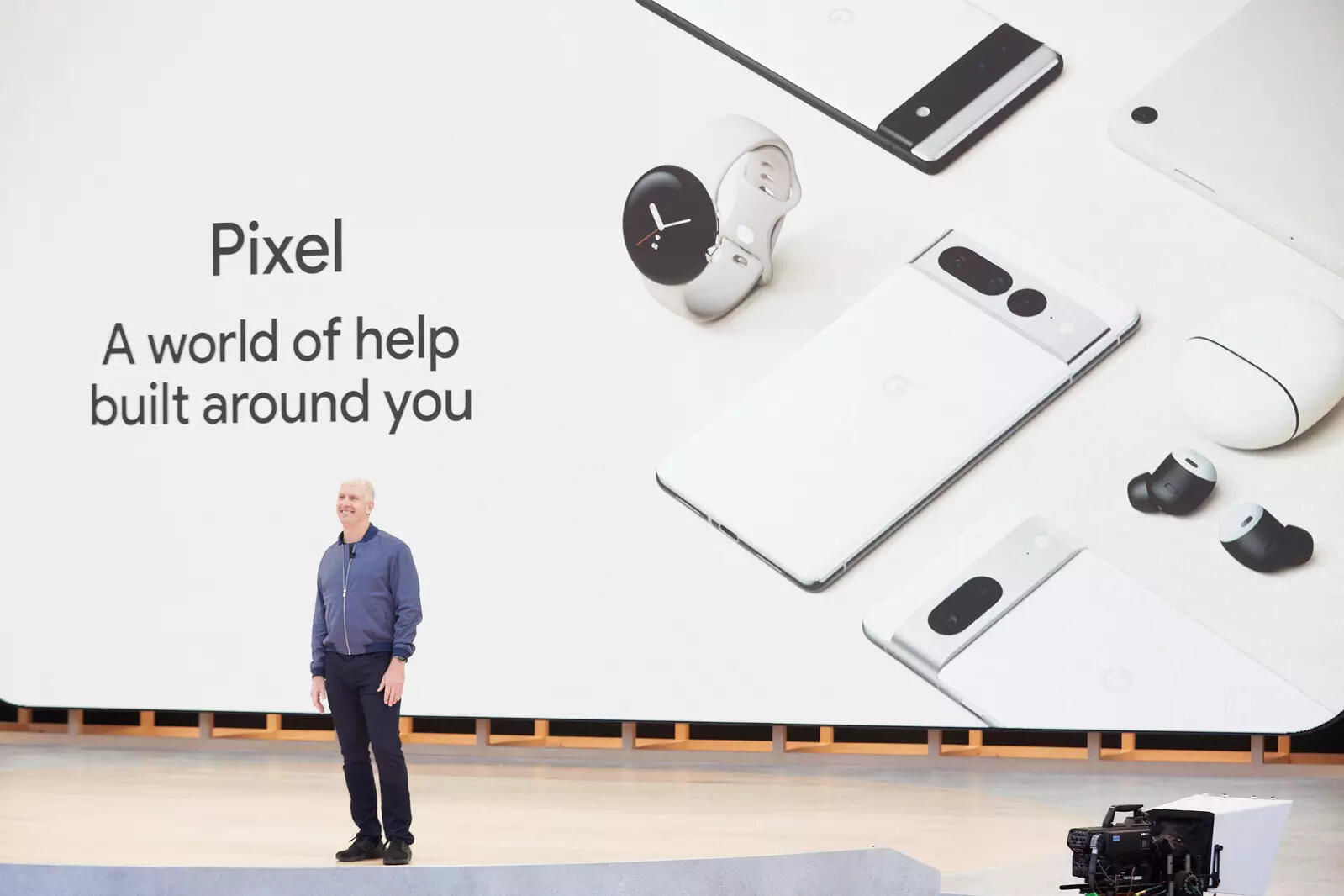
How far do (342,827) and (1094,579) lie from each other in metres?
1.85

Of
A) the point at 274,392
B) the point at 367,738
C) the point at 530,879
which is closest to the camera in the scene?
the point at 530,879

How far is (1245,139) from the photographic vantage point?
131 inches

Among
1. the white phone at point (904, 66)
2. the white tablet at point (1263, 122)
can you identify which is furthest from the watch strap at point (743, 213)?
the white tablet at point (1263, 122)

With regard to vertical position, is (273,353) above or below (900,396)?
above

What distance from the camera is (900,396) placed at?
11.3ft

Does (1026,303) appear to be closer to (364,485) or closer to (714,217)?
(714,217)

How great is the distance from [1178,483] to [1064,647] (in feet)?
1.58

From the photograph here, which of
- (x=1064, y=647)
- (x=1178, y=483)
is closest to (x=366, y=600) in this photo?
(x=1064, y=647)

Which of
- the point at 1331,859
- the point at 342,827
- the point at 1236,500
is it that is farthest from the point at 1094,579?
the point at 342,827

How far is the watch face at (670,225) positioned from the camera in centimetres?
329

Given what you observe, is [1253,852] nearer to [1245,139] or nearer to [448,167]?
[1245,139]

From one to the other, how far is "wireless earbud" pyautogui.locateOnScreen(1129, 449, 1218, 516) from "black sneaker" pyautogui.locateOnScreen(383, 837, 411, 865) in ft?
6.23

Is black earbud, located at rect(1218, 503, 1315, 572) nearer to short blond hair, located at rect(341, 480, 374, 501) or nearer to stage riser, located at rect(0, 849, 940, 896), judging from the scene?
stage riser, located at rect(0, 849, 940, 896)

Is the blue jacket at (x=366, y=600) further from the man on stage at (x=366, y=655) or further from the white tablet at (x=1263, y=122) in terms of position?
the white tablet at (x=1263, y=122)
